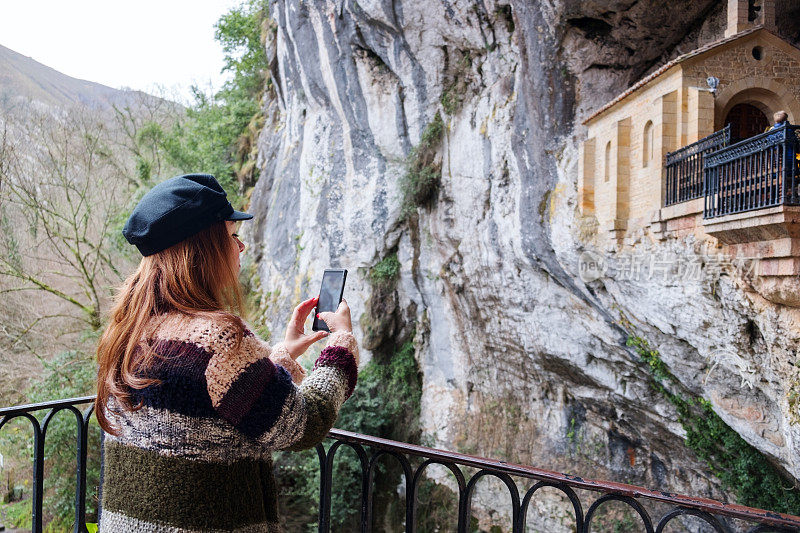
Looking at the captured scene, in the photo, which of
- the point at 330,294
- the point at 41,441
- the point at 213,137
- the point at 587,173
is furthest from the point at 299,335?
the point at 213,137

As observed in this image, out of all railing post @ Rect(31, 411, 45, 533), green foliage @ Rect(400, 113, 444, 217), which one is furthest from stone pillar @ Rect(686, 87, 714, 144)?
railing post @ Rect(31, 411, 45, 533)

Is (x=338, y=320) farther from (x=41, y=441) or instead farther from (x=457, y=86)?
(x=457, y=86)

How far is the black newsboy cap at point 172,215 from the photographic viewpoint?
5.46 ft

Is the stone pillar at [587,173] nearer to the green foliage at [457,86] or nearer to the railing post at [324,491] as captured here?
the green foliage at [457,86]

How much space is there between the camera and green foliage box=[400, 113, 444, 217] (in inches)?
541

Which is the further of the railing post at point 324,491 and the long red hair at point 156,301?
the railing post at point 324,491

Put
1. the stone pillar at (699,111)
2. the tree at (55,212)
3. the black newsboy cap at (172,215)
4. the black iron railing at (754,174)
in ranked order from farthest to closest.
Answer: the tree at (55,212), the stone pillar at (699,111), the black iron railing at (754,174), the black newsboy cap at (172,215)

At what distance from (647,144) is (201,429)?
27.7 ft

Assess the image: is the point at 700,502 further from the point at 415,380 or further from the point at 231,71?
the point at 231,71

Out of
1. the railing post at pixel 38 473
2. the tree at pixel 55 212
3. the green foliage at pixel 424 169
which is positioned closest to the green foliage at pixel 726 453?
the green foliage at pixel 424 169

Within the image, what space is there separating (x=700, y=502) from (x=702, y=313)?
6655 mm

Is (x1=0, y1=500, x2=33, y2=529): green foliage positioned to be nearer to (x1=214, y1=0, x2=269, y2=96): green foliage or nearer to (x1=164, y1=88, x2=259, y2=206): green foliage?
(x1=164, y1=88, x2=259, y2=206): green foliage

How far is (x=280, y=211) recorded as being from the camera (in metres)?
19.2

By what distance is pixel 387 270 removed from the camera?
51.2 ft
